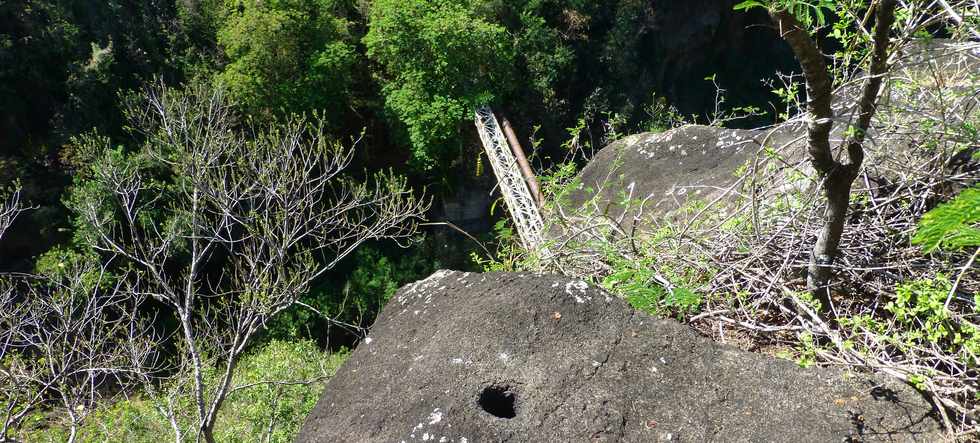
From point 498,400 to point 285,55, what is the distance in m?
9.69

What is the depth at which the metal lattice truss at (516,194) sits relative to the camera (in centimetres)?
464

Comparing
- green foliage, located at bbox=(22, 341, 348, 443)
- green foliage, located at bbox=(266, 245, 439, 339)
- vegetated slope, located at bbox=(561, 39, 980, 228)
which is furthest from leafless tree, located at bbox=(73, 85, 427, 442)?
vegetated slope, located at bbox=(561, 39, 980, 228)

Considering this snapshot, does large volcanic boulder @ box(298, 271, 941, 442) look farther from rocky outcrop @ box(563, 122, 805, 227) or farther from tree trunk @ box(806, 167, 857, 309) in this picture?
rocky outcrop @ box(563, 122, 805, 227)

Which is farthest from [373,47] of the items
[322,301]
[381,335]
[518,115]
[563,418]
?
[563,418]

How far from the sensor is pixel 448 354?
6.38ft

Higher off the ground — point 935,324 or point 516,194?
point 935,324

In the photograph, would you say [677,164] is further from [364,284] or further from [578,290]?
[364,284]

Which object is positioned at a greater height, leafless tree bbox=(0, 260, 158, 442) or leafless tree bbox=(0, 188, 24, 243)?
leafless tree bbox=(0, 188, 24, 243)

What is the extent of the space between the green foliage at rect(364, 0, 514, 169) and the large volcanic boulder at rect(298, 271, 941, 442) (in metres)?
8.28

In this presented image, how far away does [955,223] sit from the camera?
151cm

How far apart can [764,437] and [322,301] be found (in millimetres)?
9961

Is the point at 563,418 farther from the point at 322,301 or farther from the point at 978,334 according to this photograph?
the point at 322,301

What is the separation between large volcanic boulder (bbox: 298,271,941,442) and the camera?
1.63 metres

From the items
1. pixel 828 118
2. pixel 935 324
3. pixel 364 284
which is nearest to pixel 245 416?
pixel 364 284
